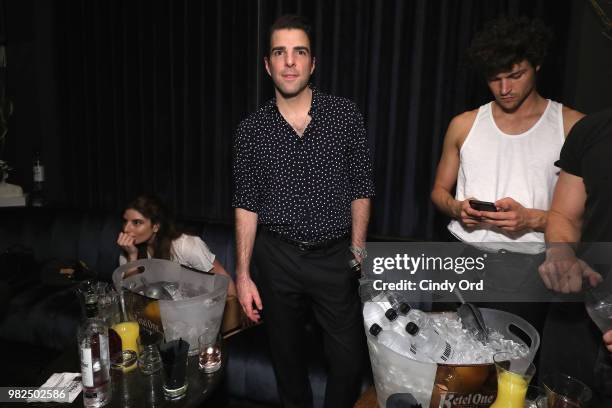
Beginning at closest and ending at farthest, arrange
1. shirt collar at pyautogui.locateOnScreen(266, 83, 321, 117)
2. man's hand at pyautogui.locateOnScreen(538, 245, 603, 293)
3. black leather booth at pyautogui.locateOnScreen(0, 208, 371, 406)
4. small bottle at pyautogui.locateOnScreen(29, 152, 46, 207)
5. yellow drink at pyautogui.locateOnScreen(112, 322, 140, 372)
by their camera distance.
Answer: man's hand at pyautogui.locateOnScreen(538, 245, 603, 293) < yellow drink at pyautogui.locateOnScreen(112, 322, 140, 372) < shirt collar at pyautogui.locateOnScreen(266, 83, 321, 117) < black leather booth at pyautogui.locateOnScreen(0, 208, 371, 406) < small bottle at pyautogui.locateOnScreen(29, 152, 46, 207)

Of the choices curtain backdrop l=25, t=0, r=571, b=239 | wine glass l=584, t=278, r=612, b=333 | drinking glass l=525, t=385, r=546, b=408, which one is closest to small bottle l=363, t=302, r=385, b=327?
drinking glass l=525, t=385, r=546, b=408

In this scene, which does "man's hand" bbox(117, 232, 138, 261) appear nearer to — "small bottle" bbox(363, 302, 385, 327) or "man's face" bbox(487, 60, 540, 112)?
"small bottle" bbox(363, 302, 385, 327)

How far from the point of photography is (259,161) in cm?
163

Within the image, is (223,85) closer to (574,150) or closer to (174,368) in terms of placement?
(174,368)

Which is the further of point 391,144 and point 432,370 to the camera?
point 391,144

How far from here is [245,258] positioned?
1.69 metres

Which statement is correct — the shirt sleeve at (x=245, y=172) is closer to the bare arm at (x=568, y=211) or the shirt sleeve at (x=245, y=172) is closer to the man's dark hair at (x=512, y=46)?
the man's dark hair at (x=512, y=46)

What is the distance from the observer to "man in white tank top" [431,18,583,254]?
1.41 metres

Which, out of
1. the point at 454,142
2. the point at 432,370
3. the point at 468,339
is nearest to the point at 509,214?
the point at 454,142

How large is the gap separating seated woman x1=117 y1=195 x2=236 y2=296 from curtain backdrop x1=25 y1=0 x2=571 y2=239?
0.58 metres

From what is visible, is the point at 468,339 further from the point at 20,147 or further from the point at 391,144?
the point at 20,147

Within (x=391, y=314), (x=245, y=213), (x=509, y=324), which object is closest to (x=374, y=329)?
(x=391, y=314)

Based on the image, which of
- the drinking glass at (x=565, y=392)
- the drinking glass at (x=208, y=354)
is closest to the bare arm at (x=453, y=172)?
the drinking glass at (x=565, y=392)

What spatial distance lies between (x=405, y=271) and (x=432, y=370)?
1369 millimetres
